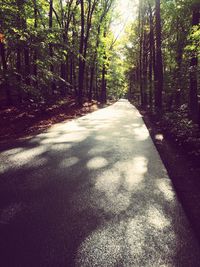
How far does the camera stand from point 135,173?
194 inches

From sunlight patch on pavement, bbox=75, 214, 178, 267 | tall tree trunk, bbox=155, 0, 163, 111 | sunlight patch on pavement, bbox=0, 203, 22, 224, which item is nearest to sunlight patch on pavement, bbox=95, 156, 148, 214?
sunlight patch on pavement, bbox=75, 214, 178, 267

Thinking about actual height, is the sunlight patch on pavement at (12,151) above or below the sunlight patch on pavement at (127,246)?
above

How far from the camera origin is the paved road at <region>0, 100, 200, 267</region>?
7.91 ft

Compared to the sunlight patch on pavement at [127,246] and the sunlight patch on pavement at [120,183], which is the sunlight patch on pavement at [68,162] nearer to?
the sunlight patch on pavement at [120,183]

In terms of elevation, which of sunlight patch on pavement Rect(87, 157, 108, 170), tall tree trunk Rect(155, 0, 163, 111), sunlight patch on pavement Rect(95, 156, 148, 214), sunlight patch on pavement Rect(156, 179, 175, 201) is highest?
tall tree trunk Rect(155, 0, 163, 111)

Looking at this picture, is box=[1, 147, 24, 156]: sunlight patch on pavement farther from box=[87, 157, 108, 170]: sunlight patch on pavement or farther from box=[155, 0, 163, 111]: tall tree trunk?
box=[155, 0, 163, 111]: tall tree trunk

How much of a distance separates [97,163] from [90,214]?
2376 millimetres

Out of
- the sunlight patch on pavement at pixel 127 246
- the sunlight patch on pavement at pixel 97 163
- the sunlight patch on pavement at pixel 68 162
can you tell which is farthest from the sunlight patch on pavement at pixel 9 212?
the sunlight patch on pavement at pixel 97 163

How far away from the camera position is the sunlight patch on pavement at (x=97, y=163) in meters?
5.30

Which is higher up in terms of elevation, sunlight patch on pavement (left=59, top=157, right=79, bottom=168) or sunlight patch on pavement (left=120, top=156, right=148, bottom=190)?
sunlight patch on pavement (left=59, top=157, right=79, bottom=168)

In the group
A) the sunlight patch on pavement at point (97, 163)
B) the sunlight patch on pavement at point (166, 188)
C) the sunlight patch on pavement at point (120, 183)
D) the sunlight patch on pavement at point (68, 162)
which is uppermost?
the sunlight patch on pavement at point (68, 162)

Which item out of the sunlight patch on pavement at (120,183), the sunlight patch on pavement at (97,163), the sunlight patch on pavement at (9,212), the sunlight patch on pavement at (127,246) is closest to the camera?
the sunlight patch on pavement at (127,246)

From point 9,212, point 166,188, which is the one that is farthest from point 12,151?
point 166,188

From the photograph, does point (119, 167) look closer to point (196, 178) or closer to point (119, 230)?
point (196, 178)
